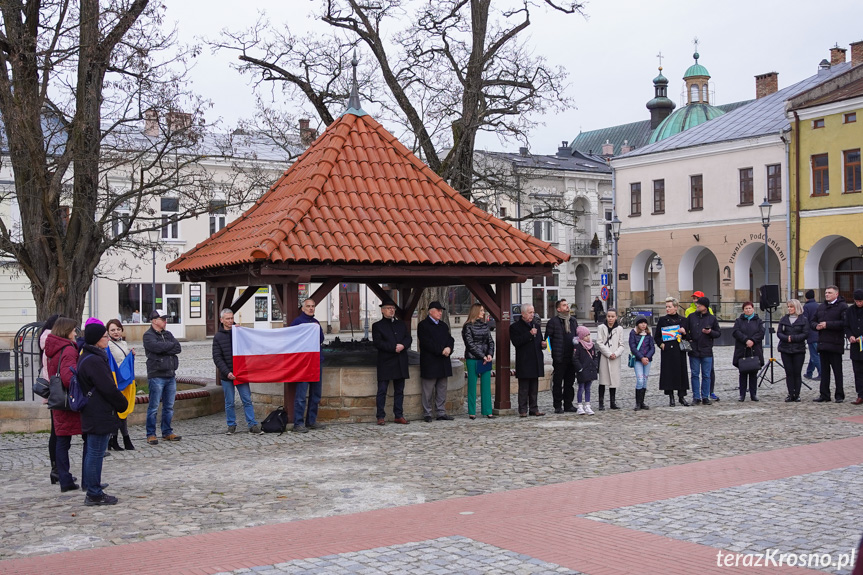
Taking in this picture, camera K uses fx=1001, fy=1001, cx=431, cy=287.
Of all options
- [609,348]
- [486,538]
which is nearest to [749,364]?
[609,348]

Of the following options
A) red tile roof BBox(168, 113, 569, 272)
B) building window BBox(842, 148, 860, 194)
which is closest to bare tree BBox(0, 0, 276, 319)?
red tile roof BBox(168, 113, 569, 272)

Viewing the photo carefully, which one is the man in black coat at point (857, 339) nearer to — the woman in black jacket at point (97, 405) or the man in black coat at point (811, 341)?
the man in black coat at point (811, 341)

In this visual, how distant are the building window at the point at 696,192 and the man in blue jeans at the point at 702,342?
35.1 metres

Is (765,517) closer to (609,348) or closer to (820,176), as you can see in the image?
(609,348)

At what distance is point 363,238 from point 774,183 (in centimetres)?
3682

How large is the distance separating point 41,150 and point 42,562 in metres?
9.97

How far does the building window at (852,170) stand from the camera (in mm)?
43375

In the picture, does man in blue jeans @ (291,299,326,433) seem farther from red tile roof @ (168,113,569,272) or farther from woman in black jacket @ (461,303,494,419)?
woman in black jacket @ (461,303,494,419)

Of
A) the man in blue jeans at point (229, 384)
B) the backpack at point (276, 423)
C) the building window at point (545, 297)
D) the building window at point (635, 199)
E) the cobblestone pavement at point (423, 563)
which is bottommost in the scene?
the cobblestone pavement at point (423, 563)

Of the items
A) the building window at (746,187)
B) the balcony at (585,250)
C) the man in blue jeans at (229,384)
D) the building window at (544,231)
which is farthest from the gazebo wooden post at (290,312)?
the balcony at (585,250)

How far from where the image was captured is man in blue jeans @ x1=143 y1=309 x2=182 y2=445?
13.5m

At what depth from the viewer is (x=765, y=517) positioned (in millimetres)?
7992

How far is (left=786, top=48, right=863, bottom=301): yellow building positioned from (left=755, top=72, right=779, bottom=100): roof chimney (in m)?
16.0

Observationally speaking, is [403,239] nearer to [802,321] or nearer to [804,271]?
[802,321]
